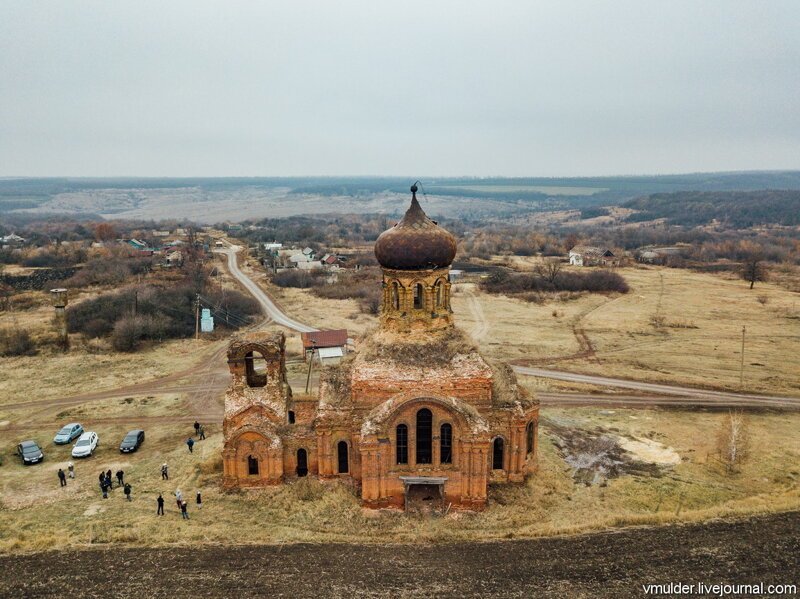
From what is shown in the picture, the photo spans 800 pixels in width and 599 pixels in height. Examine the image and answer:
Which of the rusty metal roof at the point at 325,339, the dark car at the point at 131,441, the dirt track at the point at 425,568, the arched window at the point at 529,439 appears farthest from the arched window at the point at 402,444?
the rusty metal roof at the point at 325,339

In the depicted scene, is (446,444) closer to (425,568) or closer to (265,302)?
(425,568)

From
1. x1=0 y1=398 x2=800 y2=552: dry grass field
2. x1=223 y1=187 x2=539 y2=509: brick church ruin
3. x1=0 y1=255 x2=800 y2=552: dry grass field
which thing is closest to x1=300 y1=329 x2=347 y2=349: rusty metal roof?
x1=0 y1=255 x2=800 y2=552: dry grass field

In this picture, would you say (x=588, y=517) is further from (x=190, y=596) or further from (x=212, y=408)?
(x=212, y=408)

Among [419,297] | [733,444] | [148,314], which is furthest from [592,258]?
[419,297]

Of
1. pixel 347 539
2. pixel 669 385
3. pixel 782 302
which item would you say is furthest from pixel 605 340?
pixel 347 539

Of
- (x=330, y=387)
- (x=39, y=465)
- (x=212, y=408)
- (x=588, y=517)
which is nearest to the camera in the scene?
(x=588, y=517)

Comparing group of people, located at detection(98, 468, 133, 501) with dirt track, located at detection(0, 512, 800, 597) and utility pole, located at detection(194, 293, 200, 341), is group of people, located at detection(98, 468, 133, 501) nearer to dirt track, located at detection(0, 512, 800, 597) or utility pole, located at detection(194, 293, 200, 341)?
dirt track, located at detection(0, 512, 800, 597)

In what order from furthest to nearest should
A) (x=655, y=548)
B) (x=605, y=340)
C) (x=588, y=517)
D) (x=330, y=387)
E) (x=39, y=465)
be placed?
(x=605, y=340), (x=39, y=465), (x=330, y=387), (x=588, y=517), (x=655, y=548)
